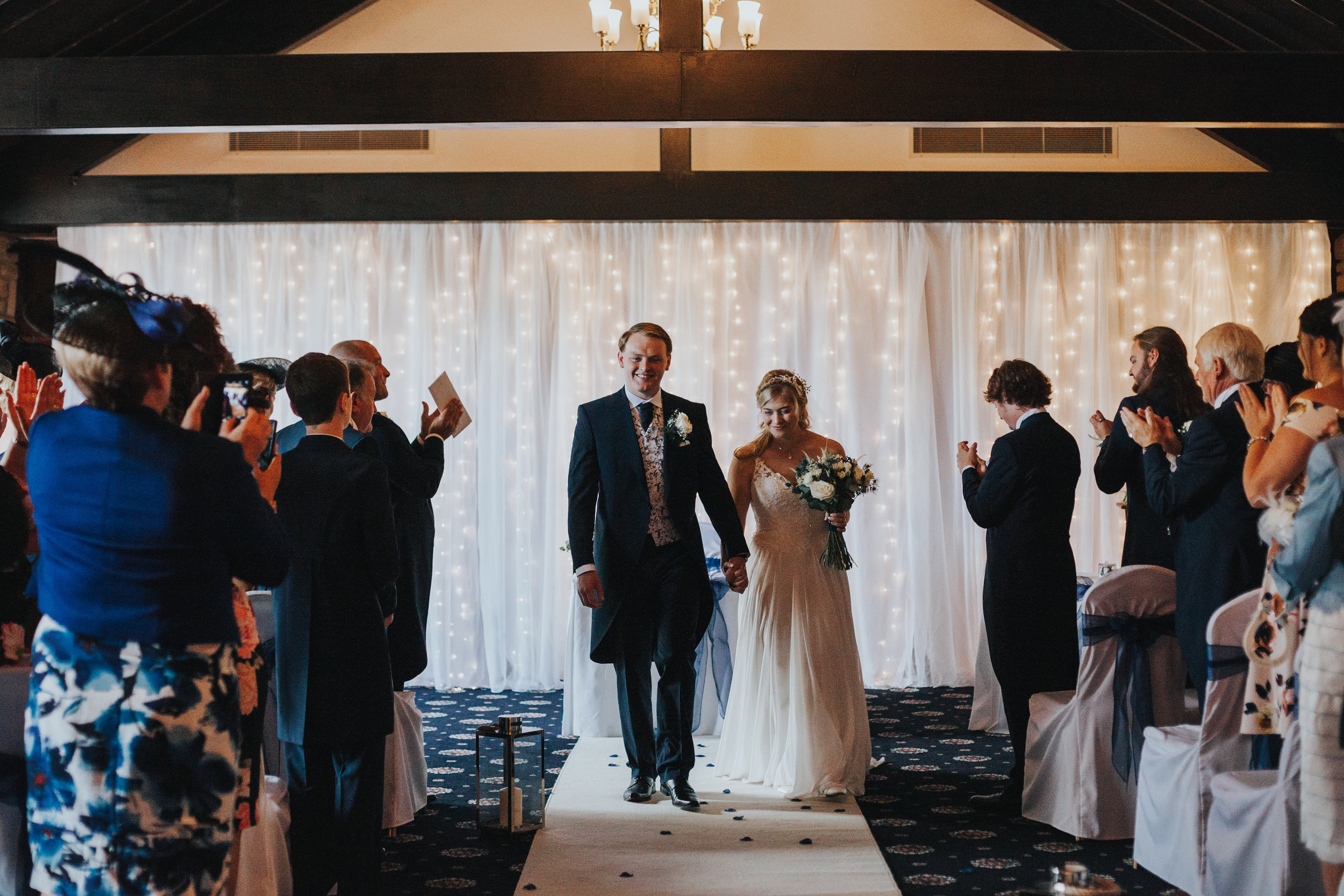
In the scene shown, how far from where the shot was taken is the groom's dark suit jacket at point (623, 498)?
13.7 feet

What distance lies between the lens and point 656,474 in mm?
4266

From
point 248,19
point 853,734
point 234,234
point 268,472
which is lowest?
point 853,734

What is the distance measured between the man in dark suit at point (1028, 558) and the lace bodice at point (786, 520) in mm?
702

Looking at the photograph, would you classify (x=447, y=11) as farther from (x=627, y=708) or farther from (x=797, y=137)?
(x=627, y=708)

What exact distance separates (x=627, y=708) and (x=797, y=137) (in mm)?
4590

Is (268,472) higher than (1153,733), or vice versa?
(268,472)

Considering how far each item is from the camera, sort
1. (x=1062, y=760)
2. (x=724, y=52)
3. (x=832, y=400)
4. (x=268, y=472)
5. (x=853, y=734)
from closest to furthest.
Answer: (x=268, y=472), (x=1062, y=760), (x=853, y=734), (x=724, y=52), (x=832, y=400)

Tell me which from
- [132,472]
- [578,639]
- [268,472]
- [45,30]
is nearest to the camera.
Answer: [132,472]

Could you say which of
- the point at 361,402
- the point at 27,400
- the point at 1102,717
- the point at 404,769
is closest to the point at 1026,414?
the point at 1102,717

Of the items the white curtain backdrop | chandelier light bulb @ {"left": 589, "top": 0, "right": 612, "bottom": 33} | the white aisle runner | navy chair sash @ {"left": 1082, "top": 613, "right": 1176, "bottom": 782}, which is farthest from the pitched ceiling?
the white aisle runner

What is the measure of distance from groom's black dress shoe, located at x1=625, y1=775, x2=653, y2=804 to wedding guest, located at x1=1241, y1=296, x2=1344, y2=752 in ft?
6.96

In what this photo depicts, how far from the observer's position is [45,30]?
243 inches

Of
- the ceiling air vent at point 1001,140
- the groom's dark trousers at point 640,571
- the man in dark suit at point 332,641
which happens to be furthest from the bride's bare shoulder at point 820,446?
the ceiling air vent at point 1001,140

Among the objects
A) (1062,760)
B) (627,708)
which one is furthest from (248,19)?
(1062,760)
